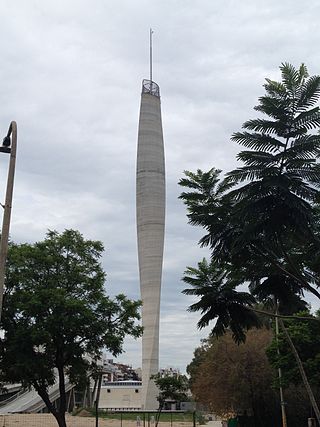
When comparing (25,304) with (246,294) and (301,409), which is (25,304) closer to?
(246,294)

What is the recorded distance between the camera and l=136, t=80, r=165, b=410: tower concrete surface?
6562 cm

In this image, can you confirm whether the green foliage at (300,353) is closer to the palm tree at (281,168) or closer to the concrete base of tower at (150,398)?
the palm tree at (281,168)

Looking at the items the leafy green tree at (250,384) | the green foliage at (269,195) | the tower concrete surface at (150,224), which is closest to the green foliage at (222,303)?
the green foliage at (269,195)

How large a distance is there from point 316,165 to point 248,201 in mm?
1740

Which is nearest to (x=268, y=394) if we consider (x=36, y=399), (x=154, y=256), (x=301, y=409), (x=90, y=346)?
(x=301, y=409)

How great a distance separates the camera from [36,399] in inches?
3295

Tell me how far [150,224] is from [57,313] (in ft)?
133

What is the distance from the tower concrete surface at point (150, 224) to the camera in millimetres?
65625

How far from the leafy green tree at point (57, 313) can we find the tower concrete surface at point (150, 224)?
34938 millimetres

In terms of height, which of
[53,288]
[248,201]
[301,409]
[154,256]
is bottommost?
[301,409]

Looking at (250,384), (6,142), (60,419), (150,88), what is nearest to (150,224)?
(150,88)

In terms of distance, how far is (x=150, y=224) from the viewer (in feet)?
220

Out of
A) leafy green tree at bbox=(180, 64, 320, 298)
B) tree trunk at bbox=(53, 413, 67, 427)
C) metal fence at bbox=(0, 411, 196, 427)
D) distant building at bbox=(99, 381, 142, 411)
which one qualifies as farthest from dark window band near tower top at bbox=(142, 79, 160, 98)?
leafy green tree at bbox=(180, 64, 320, 298)

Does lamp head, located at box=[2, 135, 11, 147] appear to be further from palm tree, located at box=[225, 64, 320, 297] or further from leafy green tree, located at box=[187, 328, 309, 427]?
leafy green tree, located at box=[187, 328, 309, 427]
